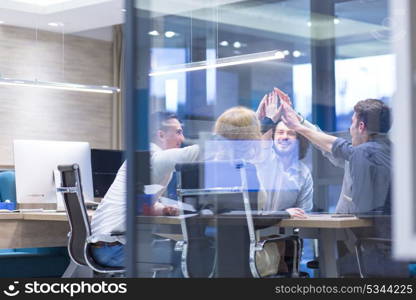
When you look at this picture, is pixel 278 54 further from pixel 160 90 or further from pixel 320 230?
pixel 320 230

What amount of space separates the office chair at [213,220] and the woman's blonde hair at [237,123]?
0.13 m

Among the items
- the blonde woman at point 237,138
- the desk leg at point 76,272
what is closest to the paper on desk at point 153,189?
the blonde woman at point 237,138

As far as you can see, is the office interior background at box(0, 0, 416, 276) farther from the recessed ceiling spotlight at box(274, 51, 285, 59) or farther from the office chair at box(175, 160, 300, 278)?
the office chair at box(175, 160, 300, 278)

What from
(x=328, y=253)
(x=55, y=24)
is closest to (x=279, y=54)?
(x=328, y=253)

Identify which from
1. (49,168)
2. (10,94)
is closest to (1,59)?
(10,94)

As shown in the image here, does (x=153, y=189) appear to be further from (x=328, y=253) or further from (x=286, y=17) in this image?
(x=286, y=17)

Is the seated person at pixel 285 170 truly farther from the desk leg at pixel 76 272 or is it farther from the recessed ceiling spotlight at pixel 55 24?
the recessed ceiling spotlight at pixel 55 24

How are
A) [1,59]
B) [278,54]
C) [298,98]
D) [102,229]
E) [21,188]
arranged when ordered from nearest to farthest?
[278,54]
[298,98]
[102,229]
[21,188]
[1,59]

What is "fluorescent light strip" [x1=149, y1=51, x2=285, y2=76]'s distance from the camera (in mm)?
3688

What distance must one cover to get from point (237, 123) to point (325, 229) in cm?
70

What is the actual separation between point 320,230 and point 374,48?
1.00 meters

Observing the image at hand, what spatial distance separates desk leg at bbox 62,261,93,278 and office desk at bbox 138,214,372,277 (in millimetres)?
2893

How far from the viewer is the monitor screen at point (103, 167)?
729cm

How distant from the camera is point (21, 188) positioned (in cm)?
656
